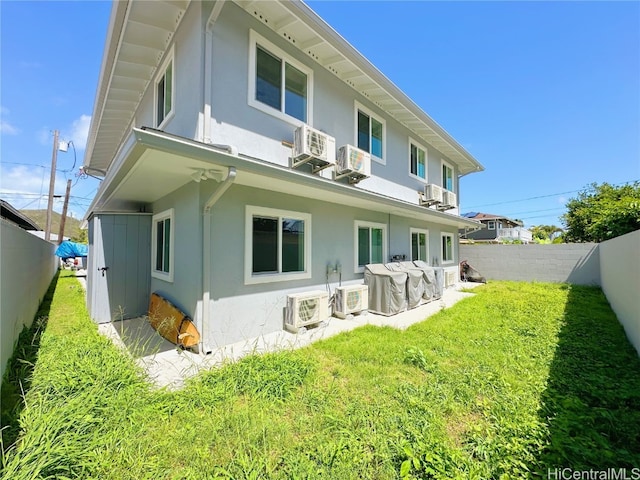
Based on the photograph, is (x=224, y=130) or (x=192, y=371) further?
(x=224, y=130)

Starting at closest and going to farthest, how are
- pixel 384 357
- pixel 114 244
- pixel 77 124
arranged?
pixel 384 357 < pixel 114 244 < pixel 77 124

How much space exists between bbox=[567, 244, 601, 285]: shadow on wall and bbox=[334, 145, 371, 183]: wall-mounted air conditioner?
34.4 feet

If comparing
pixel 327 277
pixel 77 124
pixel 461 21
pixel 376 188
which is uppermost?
pixel 77 124

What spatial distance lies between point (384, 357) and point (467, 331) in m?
2.29

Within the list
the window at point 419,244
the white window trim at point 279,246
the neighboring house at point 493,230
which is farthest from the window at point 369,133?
the neighboring house at point 493,230

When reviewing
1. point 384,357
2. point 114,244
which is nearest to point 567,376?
point 384,357

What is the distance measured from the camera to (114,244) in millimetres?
5777

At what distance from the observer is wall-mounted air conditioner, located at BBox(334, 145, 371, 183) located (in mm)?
6023

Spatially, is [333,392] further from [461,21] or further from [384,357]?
[461,21]

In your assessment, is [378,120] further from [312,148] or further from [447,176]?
[447,176]

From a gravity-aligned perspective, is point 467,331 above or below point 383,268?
below

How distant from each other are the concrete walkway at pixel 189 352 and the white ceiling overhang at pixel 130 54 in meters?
5.29

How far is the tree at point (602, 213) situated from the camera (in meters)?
9.62

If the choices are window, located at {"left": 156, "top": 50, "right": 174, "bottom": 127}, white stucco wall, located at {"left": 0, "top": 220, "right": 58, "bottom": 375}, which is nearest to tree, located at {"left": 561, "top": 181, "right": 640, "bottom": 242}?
window, located at {"left": 156, "top": 50, "right": 174, "bottom": 127}
